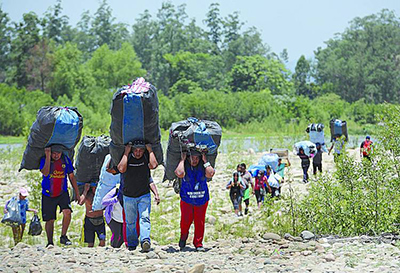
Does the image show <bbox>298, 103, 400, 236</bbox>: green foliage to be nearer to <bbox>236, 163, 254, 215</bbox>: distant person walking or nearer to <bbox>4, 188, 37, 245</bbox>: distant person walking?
<bbox>236, 163, 254, 215</bbox>: distant person walking

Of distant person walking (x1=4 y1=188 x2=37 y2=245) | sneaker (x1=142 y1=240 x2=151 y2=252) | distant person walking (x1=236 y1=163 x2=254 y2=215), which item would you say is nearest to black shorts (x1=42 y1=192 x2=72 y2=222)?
sneaker (x1=142 y1=240 x2=151 y2=252)

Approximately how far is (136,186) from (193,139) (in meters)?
0.95

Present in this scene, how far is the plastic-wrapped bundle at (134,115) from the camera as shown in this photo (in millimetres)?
6410

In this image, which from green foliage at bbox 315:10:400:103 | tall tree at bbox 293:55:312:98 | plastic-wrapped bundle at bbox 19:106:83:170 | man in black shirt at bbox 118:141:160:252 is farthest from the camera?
tall tree at bbox 293:55:312:98

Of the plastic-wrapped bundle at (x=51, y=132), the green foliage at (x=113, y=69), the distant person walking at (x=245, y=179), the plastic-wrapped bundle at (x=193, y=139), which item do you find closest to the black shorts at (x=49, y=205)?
the plastic-wrapped bundle at (x=51, y=132)

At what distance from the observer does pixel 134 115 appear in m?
6.46

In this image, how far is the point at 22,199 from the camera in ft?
30.2

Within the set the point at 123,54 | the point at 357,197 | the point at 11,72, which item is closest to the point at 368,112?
the point at 123,54

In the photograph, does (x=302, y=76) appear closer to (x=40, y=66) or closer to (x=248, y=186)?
(x=40, y=66)

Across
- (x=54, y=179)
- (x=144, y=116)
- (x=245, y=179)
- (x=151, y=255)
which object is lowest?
(x=151, y=255)

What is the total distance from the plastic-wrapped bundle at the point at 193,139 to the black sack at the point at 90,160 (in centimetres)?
124

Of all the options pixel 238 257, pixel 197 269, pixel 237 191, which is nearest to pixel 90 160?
pixel 238 257

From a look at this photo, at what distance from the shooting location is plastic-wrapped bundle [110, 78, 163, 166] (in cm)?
641

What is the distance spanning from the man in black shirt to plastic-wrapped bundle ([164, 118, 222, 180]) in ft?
1.70
